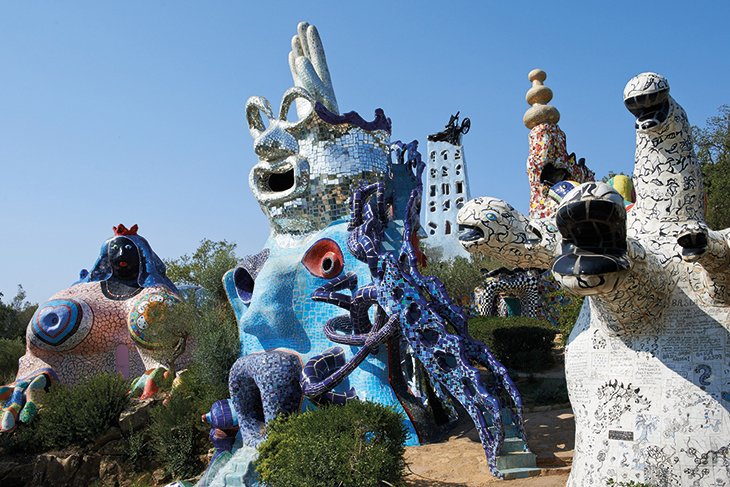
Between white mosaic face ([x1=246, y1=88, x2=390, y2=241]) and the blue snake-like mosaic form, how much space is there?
0.88 m

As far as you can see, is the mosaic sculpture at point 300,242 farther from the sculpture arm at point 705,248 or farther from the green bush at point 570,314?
the sculpture arm at point 705,248

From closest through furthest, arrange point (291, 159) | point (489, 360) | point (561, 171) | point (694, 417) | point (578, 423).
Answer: point (694, 417)
point (578, 423)
point (489, 360)
point (291, 159)
point (561, 171)

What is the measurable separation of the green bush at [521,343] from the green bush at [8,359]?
1280cm

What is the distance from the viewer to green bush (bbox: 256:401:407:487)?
15.7 ft

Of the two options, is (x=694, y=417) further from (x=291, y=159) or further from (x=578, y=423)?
(x=291, y=159)

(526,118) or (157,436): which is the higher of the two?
(526,118)

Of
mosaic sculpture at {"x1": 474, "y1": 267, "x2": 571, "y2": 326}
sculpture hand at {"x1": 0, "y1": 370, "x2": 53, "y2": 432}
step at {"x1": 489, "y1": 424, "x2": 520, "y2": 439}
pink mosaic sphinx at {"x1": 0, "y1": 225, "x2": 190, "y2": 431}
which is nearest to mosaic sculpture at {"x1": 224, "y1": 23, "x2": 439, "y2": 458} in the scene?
step at {"x1": 489, "y1": 424, "x2": 520, "y2": 439}

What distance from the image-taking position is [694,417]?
10.7ft

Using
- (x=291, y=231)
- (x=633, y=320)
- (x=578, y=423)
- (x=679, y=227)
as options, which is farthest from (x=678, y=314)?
(x=291, y=231)

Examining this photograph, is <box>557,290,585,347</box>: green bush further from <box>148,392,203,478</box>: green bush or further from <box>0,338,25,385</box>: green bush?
A: <box>0,338,25,385</box>: green bush

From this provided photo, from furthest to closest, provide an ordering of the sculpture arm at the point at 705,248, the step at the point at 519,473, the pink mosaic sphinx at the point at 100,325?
the pink mosaic sphinx at the point at 100,325 < the step at the point at 519,473 < the sculpture arm at the point at 705,248

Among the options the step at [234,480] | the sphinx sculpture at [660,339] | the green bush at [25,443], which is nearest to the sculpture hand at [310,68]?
the step at [234,480]

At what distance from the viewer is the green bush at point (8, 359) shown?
15.6 metres

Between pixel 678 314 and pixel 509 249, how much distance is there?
3.70 feet
